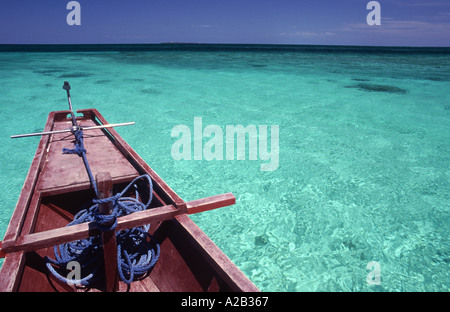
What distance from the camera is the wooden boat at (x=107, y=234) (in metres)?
1.85

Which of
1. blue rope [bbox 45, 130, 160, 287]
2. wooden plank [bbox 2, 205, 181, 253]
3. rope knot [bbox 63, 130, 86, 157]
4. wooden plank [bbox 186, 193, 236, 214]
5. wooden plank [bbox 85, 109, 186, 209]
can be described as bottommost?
blue rope [bbox 45, 130, 160, 287]

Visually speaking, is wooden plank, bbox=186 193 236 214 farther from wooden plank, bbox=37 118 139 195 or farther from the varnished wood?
wooden plank, bbox=37 118 139 195

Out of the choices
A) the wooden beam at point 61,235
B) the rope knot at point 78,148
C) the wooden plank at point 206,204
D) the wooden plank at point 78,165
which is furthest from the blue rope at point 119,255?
the rope knot at point 78,148

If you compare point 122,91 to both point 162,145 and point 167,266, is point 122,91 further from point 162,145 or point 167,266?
point 167,266

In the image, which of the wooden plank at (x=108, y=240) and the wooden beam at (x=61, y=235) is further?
the wooden beam at (x=61, y=235)

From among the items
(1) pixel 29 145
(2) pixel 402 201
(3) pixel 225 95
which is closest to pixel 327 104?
(3) pixel 225 95

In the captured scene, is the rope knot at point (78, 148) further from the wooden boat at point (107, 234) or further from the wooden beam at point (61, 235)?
the wooden beam at point (61, 235)

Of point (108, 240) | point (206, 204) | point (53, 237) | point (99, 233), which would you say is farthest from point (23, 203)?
point (206, 204)

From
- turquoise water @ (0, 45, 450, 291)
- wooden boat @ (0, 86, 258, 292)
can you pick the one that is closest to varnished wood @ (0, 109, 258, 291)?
wooden boat @ (0, 86, 258, 292)

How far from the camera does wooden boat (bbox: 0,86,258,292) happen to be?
6.07 ft

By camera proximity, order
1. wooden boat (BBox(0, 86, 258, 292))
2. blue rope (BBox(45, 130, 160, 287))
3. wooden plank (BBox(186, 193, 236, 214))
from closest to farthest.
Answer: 1. wooden boat (BBox(0, 86, 258, 292))
2. blue rope (BBox(45, 130, 160, 287))
3. wooden plank (BBox(186, 193, 236, 214))

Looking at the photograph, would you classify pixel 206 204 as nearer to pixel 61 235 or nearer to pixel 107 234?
pixel 107 234

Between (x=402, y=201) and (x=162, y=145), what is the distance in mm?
4850

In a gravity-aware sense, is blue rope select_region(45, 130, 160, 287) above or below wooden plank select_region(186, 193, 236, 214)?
below
